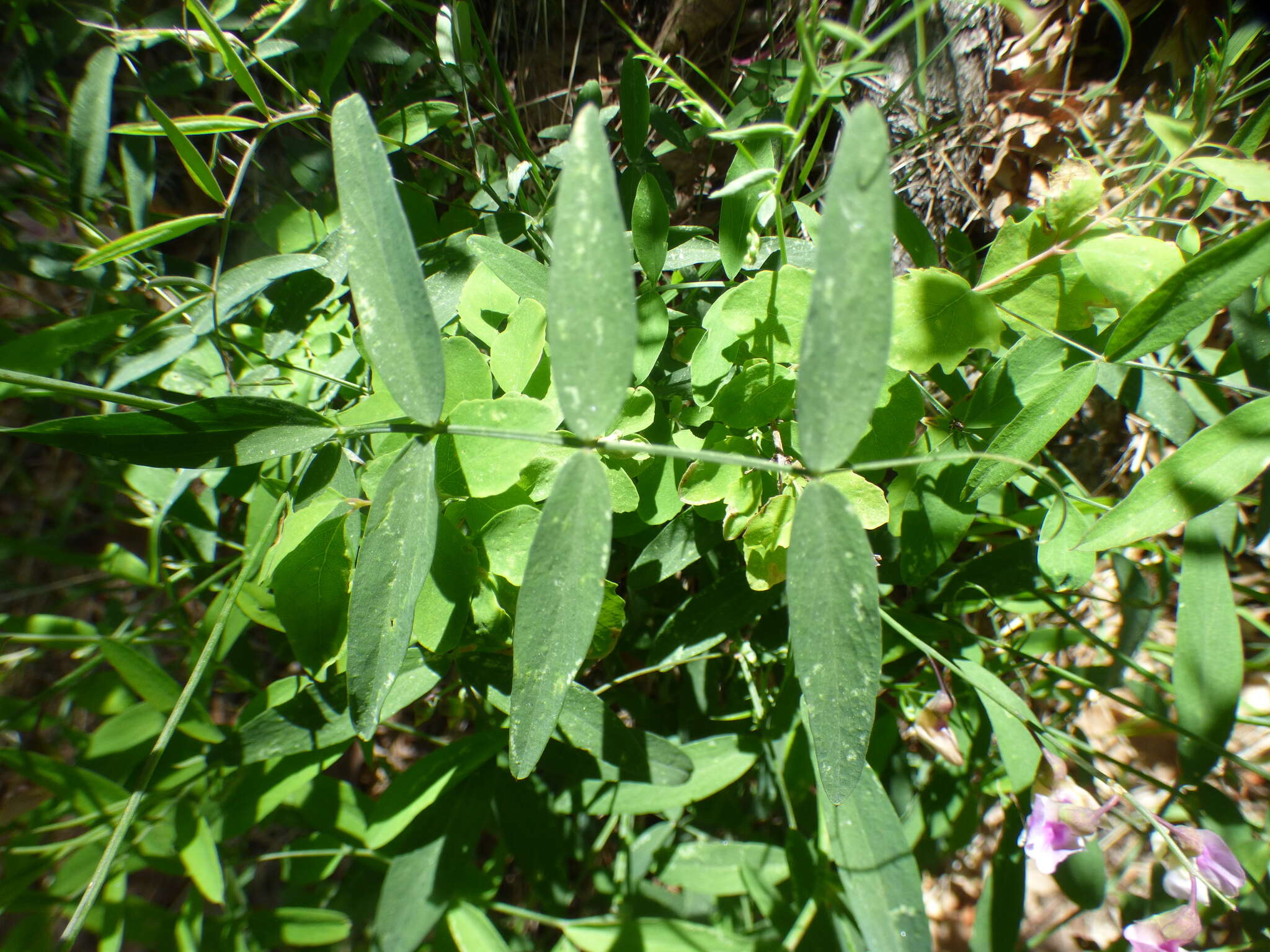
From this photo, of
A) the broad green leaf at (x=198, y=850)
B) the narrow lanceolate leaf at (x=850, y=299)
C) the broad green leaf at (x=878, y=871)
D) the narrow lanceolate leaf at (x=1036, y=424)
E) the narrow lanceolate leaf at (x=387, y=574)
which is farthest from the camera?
the broad green leaf at (x=198, y=850)

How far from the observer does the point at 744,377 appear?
66cm

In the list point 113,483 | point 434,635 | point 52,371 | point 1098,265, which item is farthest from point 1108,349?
point 113,483

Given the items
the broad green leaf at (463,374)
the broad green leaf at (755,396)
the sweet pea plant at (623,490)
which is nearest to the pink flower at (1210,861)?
the sweet pea plant at (623,490)

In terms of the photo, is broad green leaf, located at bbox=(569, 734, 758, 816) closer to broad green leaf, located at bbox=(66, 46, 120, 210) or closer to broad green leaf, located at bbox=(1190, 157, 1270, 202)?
broad green leaf, located at bbox=(1190, 157, 1270, 202)

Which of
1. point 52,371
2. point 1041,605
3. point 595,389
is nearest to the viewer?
point 595,389

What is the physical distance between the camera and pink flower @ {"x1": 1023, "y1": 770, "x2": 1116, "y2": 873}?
2.51 ft

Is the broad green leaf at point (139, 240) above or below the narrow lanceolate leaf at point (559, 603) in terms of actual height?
above

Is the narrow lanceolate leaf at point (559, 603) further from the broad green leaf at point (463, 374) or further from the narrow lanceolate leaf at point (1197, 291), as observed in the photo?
the narrow lanceolate leaf at point (1197, 291)

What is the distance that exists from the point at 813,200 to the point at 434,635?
67 centimetres

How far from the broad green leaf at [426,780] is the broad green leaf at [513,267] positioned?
0.55 meters

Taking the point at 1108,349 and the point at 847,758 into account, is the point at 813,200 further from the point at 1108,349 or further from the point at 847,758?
the point at 847,758

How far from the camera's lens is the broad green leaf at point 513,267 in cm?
71

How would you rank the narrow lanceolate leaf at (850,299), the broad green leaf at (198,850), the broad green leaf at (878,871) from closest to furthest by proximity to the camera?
1. the narrow lanceolate leaf at (850,299)
2. the broad green leaf at (878,871)
3. the broad green leaf at (198,850)

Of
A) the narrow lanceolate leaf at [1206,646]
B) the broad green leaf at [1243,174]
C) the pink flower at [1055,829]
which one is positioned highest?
the broad green leaf at [1243,174]
